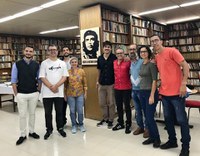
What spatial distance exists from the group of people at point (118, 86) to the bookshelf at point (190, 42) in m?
4.33

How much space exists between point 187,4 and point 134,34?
144 cm

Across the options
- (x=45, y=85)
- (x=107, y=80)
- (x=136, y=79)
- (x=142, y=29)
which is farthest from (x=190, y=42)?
(x=45, y=85)

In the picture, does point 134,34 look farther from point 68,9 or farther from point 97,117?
point 97,117

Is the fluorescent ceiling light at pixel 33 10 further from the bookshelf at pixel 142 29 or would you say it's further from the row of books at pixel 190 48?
the row of books at pixel 190 48

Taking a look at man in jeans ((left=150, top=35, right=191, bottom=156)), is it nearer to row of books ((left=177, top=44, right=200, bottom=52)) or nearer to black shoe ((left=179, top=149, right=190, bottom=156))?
black shoe ((left=179, top=149, right=190, bottom=156))

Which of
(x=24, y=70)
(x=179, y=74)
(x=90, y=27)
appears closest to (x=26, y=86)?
(x=24, y=70)

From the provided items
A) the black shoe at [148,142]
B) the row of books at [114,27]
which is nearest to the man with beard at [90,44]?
the row of books at [114,27]

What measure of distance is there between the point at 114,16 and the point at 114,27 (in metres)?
0.25

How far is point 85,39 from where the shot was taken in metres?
4.21

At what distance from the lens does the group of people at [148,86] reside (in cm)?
231

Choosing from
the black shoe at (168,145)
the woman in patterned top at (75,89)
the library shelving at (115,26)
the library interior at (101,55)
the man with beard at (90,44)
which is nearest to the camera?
the black shoe at (168,145)

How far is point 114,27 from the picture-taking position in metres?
4.68

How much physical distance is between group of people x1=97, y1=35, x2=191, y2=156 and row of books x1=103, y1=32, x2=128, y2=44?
37.4 inches

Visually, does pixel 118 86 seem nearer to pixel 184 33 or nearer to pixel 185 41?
pixel 185 41
